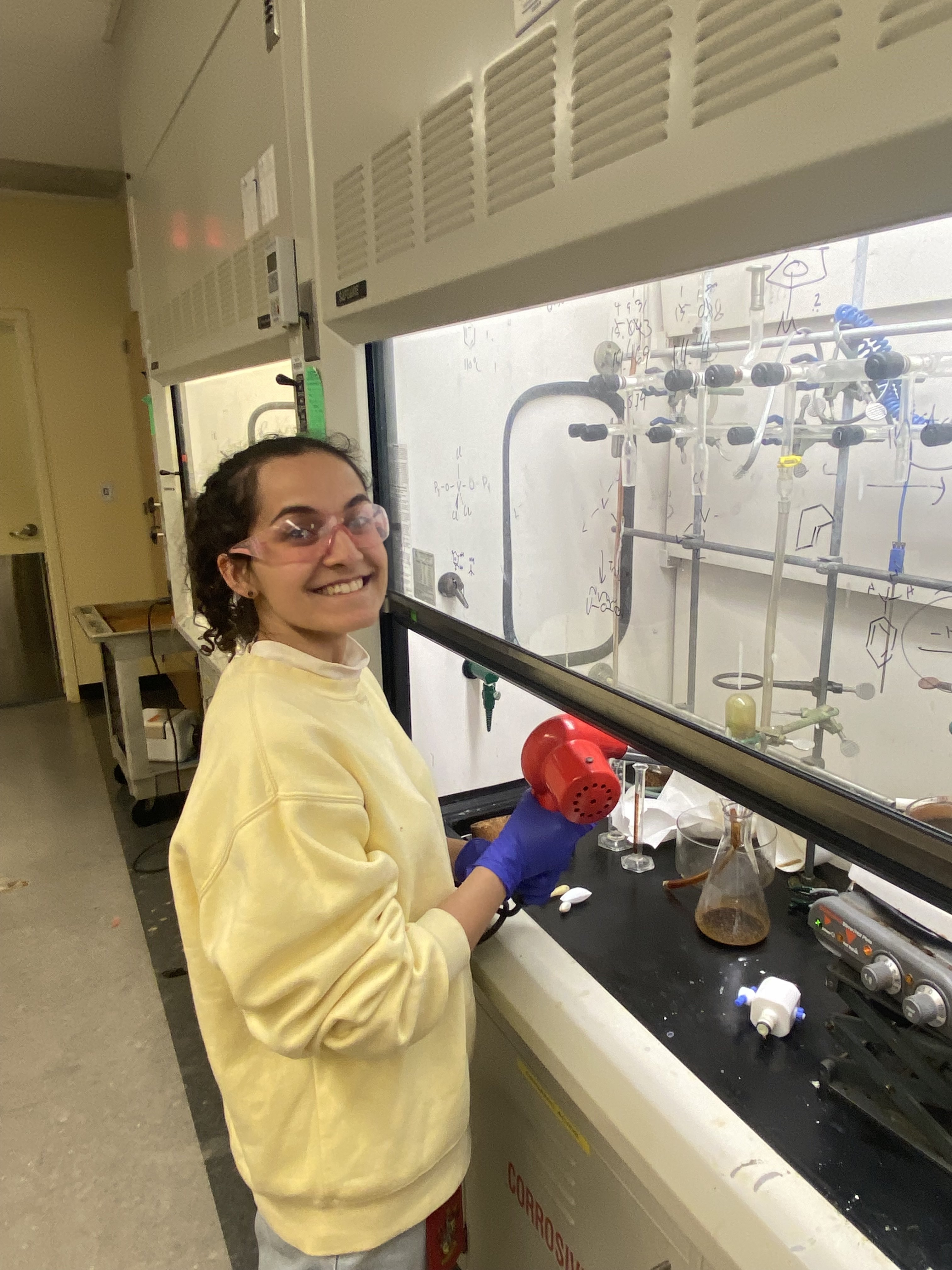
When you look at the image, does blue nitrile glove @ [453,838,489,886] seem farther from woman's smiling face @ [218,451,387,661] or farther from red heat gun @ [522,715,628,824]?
woman's smiling face @ [218,451,387,661]

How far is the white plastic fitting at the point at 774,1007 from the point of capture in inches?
38.2

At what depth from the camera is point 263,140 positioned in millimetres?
1512

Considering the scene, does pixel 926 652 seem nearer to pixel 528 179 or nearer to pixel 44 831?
pixel 528 179

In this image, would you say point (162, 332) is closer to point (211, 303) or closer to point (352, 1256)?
point (211, 303)

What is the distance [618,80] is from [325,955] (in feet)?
2.74

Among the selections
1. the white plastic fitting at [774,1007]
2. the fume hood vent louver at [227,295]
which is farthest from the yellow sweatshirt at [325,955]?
the fume hood vent louver at [227,295]

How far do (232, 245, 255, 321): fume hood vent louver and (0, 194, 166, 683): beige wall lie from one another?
3.47 meters

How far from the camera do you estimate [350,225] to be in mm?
1204

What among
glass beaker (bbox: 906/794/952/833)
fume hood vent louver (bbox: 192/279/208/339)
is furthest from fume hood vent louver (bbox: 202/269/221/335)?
glass beaker (bbox: 906/794/952/833)

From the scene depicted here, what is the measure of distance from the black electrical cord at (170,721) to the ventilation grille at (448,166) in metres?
2.65

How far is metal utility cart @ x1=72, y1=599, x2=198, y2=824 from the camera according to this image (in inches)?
127

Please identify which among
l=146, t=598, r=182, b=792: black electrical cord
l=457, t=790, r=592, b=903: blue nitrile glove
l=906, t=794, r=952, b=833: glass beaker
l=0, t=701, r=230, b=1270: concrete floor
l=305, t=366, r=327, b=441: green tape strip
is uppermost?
l=305, t=366, r=327, b=441: green tape strip

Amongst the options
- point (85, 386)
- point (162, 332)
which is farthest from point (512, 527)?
point (85, 386)

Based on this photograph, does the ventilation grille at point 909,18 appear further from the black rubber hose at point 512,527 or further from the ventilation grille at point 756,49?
the black rubber hose at point 512,527
